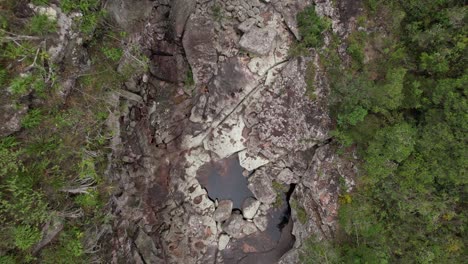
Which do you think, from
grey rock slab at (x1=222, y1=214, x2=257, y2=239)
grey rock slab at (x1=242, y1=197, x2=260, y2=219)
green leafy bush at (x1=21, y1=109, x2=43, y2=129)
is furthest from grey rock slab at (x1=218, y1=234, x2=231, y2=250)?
green leafy bush at (x1=21, y1=109, x2=43, y2=129)

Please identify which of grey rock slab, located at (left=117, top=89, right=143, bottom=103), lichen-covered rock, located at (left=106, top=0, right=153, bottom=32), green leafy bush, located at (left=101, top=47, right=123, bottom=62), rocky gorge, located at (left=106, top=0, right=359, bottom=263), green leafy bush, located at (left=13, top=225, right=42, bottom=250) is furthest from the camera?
rocky gorge, located at (left=106, top=0, right=359, bottom=263)

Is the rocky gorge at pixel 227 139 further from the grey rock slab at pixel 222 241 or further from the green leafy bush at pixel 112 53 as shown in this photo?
the green leafy bush at pixel 112 53

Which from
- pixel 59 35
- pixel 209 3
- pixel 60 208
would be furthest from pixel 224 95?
pixel 60 208

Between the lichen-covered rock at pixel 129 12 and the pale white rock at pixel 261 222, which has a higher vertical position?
the lichen-covered rock at pixel 129 12

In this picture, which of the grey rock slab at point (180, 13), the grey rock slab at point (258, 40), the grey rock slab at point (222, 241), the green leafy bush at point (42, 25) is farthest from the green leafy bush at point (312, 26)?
the grey rock slab at point (222, 241)

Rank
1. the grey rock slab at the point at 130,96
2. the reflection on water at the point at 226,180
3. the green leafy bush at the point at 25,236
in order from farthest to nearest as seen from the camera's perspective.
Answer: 1. the reflection on water at the point at 226,180
2. the grey rock slab at the point at 130,96
3. the green leafy bush at the point at 25,236

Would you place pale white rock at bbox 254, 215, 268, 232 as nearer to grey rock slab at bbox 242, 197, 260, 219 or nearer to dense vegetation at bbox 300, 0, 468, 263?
grey rock slab at bbox 242, 197, 260, 219

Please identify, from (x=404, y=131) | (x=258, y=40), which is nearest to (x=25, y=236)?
(x=258, y=40)
